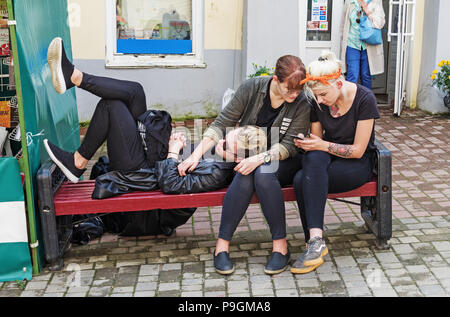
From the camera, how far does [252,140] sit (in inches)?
160

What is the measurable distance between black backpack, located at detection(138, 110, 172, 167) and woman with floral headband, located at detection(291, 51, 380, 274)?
36.5 inches

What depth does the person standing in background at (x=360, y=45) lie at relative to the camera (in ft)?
26.1

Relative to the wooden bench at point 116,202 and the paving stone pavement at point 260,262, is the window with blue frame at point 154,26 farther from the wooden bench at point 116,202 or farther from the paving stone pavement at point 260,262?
the wooden bench at point 116,202

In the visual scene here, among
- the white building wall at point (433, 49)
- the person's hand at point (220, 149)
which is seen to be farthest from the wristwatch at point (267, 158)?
the white building wall at point (433, 49)

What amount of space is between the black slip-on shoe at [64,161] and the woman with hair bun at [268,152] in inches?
29.9

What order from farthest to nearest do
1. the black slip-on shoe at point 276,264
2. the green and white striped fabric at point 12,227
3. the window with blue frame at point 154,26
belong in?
1. the window with blue frame at point 154,26
2. the black slip-on shoe at point 276,264
3. the green and white striped fabric at point 12,227

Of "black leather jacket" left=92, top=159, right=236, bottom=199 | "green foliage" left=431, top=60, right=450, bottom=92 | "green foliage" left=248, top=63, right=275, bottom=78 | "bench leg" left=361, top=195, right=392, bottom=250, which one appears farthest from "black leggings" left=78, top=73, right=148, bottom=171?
"green foliage" left=431, top=60, right=450, bottom=92

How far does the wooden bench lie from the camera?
153 inches

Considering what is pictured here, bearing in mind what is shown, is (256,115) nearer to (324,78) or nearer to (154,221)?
(324,78)

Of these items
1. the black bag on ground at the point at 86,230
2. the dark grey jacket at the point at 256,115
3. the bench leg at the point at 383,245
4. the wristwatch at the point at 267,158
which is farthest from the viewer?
the black bag on ground at the point at 86,230

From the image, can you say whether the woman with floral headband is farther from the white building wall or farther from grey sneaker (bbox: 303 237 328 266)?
the white building wall

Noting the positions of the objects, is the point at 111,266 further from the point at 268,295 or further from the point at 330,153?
the point at 330,153

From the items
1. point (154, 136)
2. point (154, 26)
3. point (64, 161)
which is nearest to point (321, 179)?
point (154, 136)

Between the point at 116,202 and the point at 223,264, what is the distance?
0.80 m
